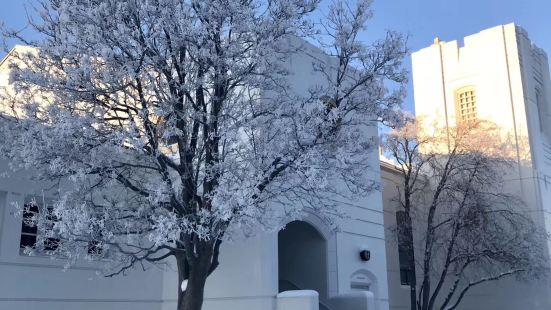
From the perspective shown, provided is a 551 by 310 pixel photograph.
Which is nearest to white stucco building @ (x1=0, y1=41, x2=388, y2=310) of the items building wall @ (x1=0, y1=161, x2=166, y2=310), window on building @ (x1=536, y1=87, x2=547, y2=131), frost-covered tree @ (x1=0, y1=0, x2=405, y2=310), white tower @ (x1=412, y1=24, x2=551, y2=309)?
building wall @ (x1=0, y1=161, x2=166, y2=310)

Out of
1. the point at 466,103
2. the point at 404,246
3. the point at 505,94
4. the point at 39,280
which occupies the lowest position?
the point at 39,280

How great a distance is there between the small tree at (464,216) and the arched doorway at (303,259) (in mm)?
5523

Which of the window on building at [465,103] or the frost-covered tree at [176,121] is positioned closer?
the frost-covered tree at [176,121]

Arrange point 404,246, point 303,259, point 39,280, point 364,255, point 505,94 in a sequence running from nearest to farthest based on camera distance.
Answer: point 39,280
point 303,259
point 364,255
point 404,246
point 505,94

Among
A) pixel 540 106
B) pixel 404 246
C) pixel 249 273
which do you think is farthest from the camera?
pixel 540 106

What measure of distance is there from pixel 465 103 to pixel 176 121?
Answer: 2109 cm

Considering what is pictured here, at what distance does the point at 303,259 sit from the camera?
1791 centimetres

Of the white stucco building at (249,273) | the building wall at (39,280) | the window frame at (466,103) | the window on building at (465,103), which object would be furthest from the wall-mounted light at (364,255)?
the window on building at (465,103)

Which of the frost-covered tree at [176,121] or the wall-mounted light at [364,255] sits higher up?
the frost-covered tree at [176,121]

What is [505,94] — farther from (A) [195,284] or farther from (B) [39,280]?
(B) [39,280]

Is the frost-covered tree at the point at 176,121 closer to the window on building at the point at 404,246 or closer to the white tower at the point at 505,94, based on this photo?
the window on building at the point at 404,246

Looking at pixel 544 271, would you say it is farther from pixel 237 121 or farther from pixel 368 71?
pixel 237 121

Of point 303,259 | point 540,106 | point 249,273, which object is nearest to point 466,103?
point 540,106

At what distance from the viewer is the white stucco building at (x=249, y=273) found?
14.3 meters
